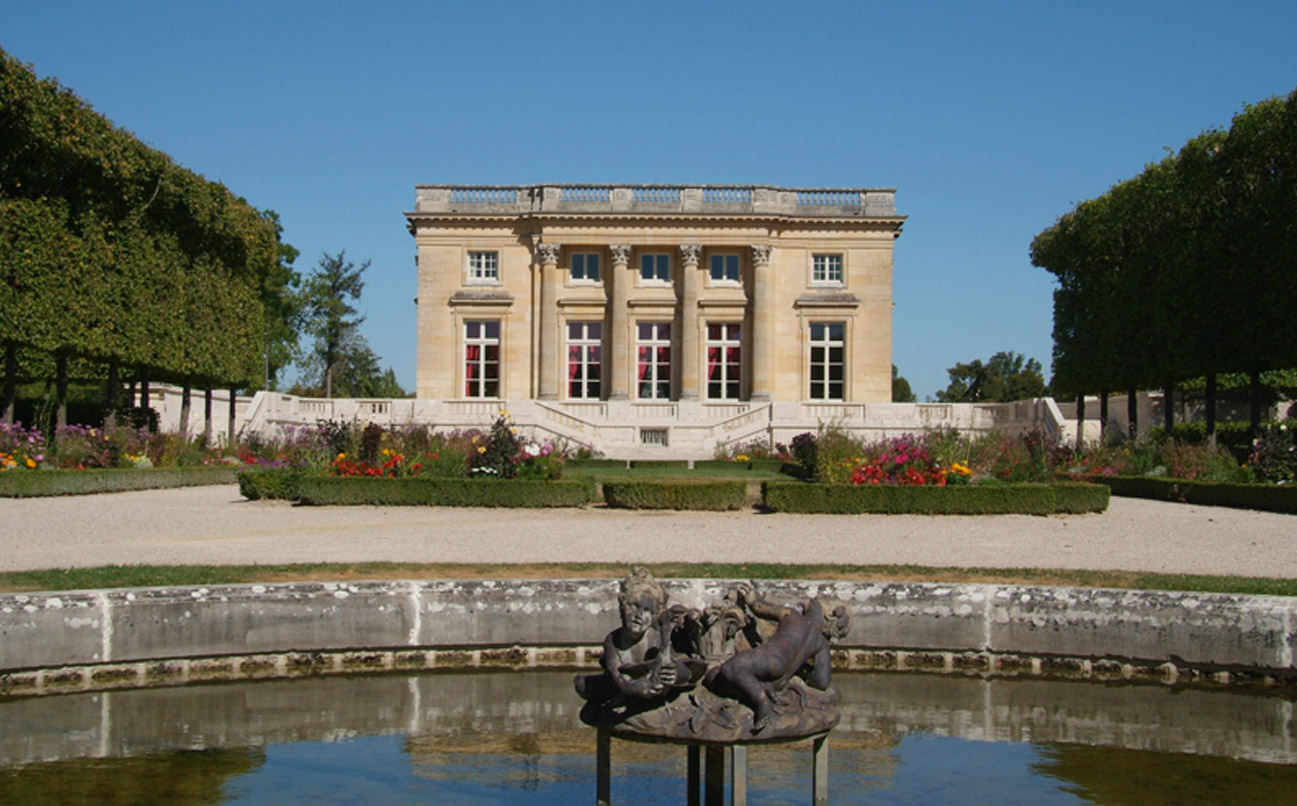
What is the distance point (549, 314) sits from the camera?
4391cm

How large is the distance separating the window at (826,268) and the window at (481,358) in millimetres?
12068

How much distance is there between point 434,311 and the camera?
1729 inches

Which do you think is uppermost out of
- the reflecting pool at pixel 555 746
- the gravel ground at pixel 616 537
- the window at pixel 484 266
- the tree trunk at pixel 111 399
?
the window at pixel 484 266

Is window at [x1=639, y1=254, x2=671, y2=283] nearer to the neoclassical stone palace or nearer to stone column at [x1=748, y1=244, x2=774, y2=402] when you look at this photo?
the neoclassical stone palace

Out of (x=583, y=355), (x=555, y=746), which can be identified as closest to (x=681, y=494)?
(x=555, y=746)

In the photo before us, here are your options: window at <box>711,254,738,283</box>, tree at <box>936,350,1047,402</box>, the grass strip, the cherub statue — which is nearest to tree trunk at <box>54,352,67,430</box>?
the grass strip

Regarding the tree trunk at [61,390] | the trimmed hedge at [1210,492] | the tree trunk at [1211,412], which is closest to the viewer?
the trimmed hedge at [1210,492]

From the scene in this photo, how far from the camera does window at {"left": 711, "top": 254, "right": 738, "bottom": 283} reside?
4456cm

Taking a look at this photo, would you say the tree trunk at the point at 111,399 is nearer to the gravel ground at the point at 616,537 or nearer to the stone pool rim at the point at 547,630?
the gravel ground at the point at 616,537

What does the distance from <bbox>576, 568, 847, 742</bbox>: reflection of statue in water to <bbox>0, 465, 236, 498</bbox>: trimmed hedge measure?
18602 mm

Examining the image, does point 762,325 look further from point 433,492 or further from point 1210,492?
point 433,492

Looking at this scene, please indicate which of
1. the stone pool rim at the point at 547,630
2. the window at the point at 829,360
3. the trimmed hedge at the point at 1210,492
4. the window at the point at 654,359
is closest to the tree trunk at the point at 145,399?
the window at the point at 654,359

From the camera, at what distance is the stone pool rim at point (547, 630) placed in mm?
7375

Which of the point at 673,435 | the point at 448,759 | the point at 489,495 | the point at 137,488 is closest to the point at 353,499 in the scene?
the point at 489,495
